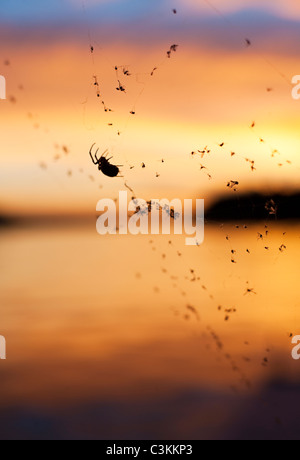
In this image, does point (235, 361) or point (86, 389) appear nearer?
point (86, 389)

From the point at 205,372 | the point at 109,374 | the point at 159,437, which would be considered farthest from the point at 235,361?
the point at 159,437

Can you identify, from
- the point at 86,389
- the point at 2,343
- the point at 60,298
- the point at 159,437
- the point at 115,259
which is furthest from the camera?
the point at 115,259

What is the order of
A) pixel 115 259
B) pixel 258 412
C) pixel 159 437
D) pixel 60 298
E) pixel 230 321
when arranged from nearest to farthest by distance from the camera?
pixel 159 437 < pixel 258 412 < pixel 230 321 < pixel 60 298 < pixel 115 259

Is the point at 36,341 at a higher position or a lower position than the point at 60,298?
lower

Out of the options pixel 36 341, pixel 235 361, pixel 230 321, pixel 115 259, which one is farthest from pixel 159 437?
pixel 115 259

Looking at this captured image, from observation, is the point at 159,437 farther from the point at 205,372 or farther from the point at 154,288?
the point at 154,288

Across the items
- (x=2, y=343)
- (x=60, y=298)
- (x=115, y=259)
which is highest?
(x=115, y=259)
